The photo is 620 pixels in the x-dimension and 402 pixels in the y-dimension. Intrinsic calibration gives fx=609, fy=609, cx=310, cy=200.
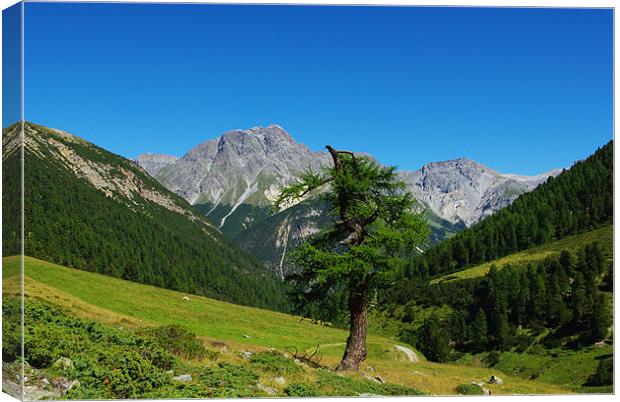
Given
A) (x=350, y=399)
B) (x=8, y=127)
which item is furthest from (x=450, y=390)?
(x=8, y=127)

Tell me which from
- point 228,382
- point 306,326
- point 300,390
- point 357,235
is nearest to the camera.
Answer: point 228,382

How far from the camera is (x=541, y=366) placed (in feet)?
233

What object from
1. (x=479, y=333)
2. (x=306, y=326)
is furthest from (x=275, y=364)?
(x=479, y=333)

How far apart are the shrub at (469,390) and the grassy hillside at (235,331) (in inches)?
12.0

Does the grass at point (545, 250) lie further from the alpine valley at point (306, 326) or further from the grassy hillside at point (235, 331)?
the grassy hillside at point (235, 331)

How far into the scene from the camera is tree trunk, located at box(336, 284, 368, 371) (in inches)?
846

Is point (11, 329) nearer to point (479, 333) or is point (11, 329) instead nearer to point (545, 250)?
point (479, 333)

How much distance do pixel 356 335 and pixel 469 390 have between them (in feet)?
13.8

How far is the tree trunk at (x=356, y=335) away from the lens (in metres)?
21.5

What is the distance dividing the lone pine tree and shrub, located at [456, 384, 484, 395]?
11.7 ft

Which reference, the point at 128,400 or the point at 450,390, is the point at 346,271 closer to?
the point at 450,390

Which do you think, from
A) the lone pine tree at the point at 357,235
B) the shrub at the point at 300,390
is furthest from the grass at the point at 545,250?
the shrub at the point at 300,390

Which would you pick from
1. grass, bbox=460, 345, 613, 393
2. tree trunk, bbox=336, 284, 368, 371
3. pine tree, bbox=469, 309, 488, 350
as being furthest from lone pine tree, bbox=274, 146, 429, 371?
pine tree, bbox=469, 309, 488, 350

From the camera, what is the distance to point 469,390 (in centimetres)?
2000
